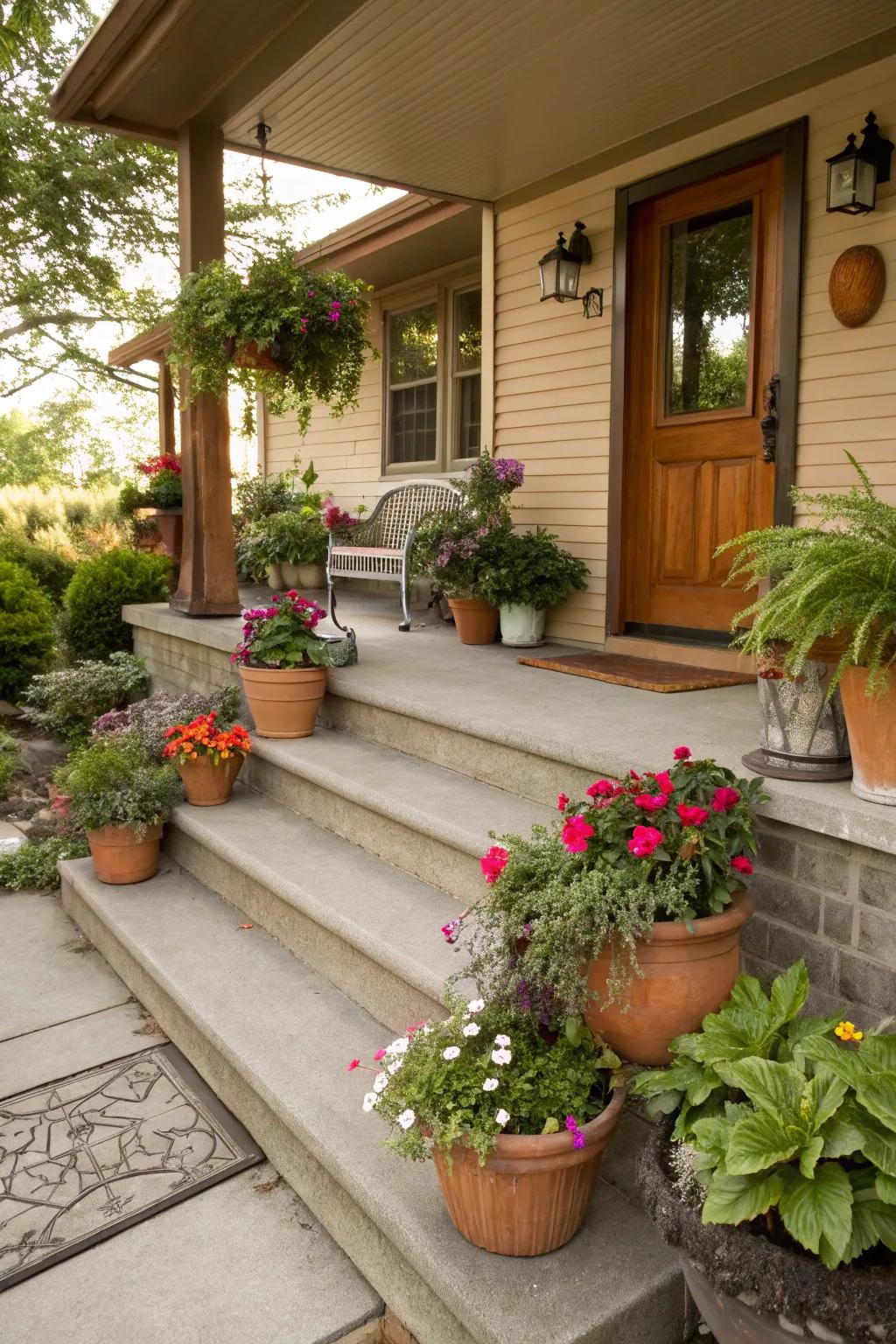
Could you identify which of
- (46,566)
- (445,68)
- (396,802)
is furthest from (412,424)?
(396,802)

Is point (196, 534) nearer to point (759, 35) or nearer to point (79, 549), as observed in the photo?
point (759, 35)

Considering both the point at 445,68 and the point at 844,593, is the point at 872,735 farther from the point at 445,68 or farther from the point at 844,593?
the point at 445,68

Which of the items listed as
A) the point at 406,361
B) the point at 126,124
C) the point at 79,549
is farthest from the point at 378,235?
the point at 79,549

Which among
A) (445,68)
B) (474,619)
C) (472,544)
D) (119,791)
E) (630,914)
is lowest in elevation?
(119,791)

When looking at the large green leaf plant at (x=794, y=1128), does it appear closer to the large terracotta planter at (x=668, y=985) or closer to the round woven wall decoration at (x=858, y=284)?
the large terracotta planter at (x=668, y=985)

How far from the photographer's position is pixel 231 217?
526 inches

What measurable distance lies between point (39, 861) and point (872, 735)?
11.1 feet

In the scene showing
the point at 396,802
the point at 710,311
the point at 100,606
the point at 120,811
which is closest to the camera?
the point at 396,802

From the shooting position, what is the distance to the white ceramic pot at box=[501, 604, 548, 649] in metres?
4.87

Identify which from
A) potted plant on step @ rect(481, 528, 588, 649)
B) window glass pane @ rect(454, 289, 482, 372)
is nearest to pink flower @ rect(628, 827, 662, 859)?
potted plant on step @ rect(481, 528, 588, 649)

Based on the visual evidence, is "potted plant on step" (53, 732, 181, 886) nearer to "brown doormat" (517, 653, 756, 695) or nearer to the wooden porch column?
the wooden porch column

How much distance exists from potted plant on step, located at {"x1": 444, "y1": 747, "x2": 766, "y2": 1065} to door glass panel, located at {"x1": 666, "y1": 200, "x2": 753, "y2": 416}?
2792 mm

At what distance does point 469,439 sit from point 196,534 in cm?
269

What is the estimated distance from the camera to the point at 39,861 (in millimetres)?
4051
